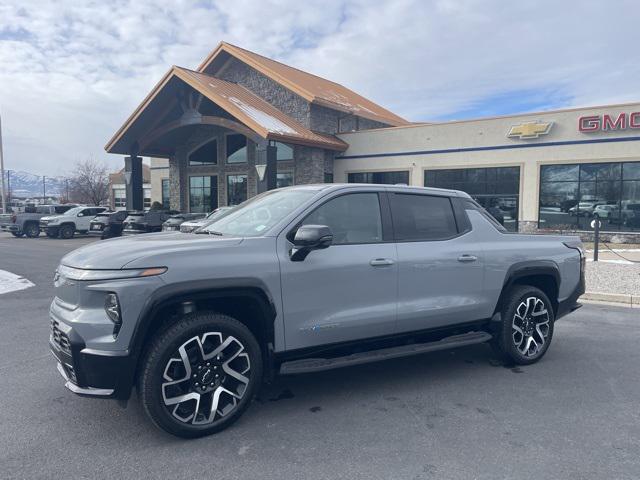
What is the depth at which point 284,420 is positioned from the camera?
3764 mm

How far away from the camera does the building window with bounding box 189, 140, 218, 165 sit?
2866cm

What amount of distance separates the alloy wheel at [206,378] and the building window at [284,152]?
2157 cm

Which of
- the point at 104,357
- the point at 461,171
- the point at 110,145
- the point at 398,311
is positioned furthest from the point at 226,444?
the point at 110,145

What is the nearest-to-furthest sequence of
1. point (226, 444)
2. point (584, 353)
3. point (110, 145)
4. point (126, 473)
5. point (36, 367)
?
point (126, 473)
point (226, 444)
point (36, 367)
point (584, 353)
point (110, 145)

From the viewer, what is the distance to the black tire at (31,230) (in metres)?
23.9

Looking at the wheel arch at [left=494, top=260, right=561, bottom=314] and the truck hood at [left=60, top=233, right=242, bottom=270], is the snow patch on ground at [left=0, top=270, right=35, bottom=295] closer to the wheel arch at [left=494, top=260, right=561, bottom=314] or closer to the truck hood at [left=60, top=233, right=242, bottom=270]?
the truck hood at [left=60, top=233, right=242, bottom=270]

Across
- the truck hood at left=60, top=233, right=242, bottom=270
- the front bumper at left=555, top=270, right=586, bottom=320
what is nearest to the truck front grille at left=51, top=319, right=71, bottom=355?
the truck hood at left=60, top=233, right=242, bottom=270

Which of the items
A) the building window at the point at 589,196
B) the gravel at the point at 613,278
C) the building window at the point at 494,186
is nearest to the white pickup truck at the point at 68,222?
the building window at the point at 494,186

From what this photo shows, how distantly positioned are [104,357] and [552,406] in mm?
3376

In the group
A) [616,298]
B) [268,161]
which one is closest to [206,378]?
[616,298]

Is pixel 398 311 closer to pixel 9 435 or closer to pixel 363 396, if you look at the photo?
pixel 363 396

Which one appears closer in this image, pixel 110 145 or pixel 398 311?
pixel 398 311

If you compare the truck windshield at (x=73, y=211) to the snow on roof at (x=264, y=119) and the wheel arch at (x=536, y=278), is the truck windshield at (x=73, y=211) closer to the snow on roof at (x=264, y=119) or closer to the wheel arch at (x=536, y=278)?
the snow on roof at (x=264, y=119)

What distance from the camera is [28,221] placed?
2378 cm
